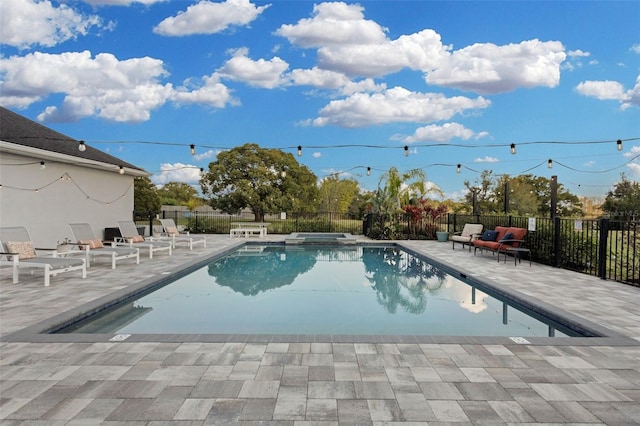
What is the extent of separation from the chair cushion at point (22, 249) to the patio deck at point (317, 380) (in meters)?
3.26

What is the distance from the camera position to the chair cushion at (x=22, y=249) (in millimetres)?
7142

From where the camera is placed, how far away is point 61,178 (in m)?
11.6

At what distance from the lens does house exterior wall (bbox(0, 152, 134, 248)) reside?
9.81 m

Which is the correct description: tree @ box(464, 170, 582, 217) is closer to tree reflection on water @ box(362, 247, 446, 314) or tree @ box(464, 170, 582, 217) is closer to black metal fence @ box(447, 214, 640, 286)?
tree reflection on water @ box(362, 247, 446, 314)

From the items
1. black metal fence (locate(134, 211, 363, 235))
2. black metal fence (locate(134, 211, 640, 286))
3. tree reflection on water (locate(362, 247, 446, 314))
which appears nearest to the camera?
tree reflection on water (locate(362, 247, 446, 314))

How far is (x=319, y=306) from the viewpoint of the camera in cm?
627

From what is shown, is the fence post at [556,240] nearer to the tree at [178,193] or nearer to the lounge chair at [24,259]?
the lounge chair at [24,259]

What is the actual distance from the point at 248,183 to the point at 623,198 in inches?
1060

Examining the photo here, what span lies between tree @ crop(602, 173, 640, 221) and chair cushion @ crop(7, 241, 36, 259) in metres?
32.3

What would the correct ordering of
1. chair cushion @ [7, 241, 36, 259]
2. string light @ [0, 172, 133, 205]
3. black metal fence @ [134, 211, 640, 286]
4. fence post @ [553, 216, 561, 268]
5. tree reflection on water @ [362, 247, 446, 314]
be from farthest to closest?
1. string light @ [0, 172, 133, 205]
2. fence post @ [553, 216, 561, 268]
3. black metal fence @ [134, 211, 640, 286]
4. chair cushion @ [7, 241, 36, 259]
5. tree reflection on water @ [362, 247, 446, 314]

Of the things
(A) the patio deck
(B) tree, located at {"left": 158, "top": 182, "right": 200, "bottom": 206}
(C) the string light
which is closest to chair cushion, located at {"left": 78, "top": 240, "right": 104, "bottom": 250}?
(C) the string light

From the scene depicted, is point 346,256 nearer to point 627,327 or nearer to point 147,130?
point 627,327

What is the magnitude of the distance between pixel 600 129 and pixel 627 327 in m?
21.1

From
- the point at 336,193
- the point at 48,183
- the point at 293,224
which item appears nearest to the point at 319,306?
the point at 48,183
